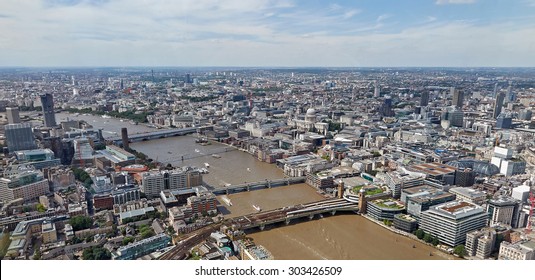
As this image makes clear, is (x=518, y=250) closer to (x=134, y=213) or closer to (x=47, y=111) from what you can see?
(x=134, y=213)

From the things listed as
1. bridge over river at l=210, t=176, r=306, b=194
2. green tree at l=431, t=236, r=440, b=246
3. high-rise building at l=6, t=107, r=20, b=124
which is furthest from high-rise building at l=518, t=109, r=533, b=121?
high-rise building at l=6, t=107, r=20, b=124

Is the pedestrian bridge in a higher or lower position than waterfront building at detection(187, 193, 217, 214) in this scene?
→ lower

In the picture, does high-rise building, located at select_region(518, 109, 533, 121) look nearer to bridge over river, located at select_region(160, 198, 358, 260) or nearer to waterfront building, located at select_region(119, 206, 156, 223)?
bridge over river, located at select_region(160, 198, 358, 260)

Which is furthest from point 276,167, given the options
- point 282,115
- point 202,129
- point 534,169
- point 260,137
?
point 282,115

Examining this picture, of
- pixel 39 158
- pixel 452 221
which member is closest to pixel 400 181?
pixel 452 221

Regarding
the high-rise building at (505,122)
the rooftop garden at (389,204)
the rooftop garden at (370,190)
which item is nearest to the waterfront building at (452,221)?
the rooftop garden at (389,204)

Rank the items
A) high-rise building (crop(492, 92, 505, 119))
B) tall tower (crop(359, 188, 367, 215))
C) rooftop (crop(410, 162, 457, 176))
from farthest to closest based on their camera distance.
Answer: high-rise building (crop(492, 92, 505, 119)) < rooftop (crop(410, 162, 457, 176)) < tall tower (crop(359, 188, 367, 215))
